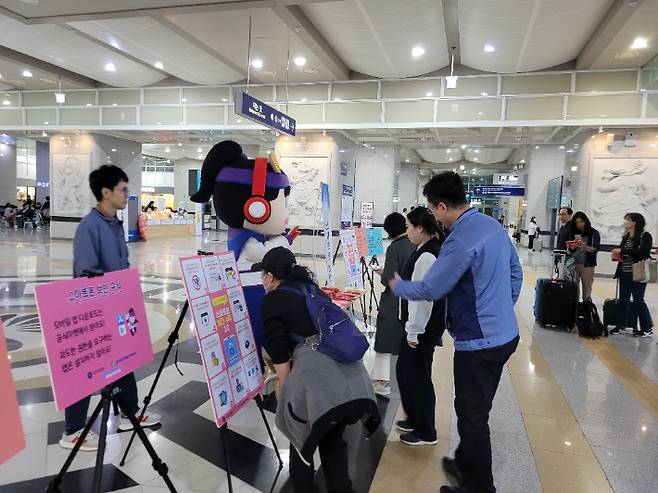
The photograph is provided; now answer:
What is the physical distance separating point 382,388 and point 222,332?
2024 millimetres

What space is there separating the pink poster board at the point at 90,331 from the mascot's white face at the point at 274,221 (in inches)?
67.7

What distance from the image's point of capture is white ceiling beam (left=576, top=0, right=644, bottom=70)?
6.61 metres

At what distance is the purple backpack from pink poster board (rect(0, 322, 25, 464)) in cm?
98

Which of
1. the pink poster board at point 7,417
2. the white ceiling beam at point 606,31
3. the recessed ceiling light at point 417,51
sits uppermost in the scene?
the recessed ceiling light at point 417,51

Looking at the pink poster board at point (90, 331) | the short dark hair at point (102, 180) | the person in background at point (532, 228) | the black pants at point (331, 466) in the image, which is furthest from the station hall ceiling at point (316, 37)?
the person in background at point (532, 228)

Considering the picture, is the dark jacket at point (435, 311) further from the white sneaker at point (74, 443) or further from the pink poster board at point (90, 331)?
the white sneaker at point (74, 443)

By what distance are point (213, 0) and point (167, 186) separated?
32160 millimetres

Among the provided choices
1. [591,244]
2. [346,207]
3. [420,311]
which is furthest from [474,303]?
[346,207]

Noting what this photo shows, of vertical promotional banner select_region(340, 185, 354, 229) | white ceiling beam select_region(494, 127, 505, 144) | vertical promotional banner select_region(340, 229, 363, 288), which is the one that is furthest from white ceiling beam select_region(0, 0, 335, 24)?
white ceiling beam select_region(494, 127, 505, 144)

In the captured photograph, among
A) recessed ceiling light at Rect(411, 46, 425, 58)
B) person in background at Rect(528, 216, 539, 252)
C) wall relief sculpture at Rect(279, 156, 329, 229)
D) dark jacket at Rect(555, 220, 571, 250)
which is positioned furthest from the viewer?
person in background at Rect(528, 216, 539, 252)

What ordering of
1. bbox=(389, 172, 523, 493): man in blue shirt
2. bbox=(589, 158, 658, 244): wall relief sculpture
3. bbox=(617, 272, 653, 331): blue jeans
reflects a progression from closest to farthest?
bbox=(389, 172, 523, 493): man in blue shirt
bbox=(617, 272, 653, 331): blue jeans
bbox=(589, 158, 658, 244): wall relief sculpture

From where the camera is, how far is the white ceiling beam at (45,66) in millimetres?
10273

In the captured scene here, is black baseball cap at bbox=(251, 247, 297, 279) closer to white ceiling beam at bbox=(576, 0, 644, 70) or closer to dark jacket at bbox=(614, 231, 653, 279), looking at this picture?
dark jacket at bbox=(614, 231, 653, 279)

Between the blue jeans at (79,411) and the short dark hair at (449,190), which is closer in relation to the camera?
the short dark hair at (449,190)
